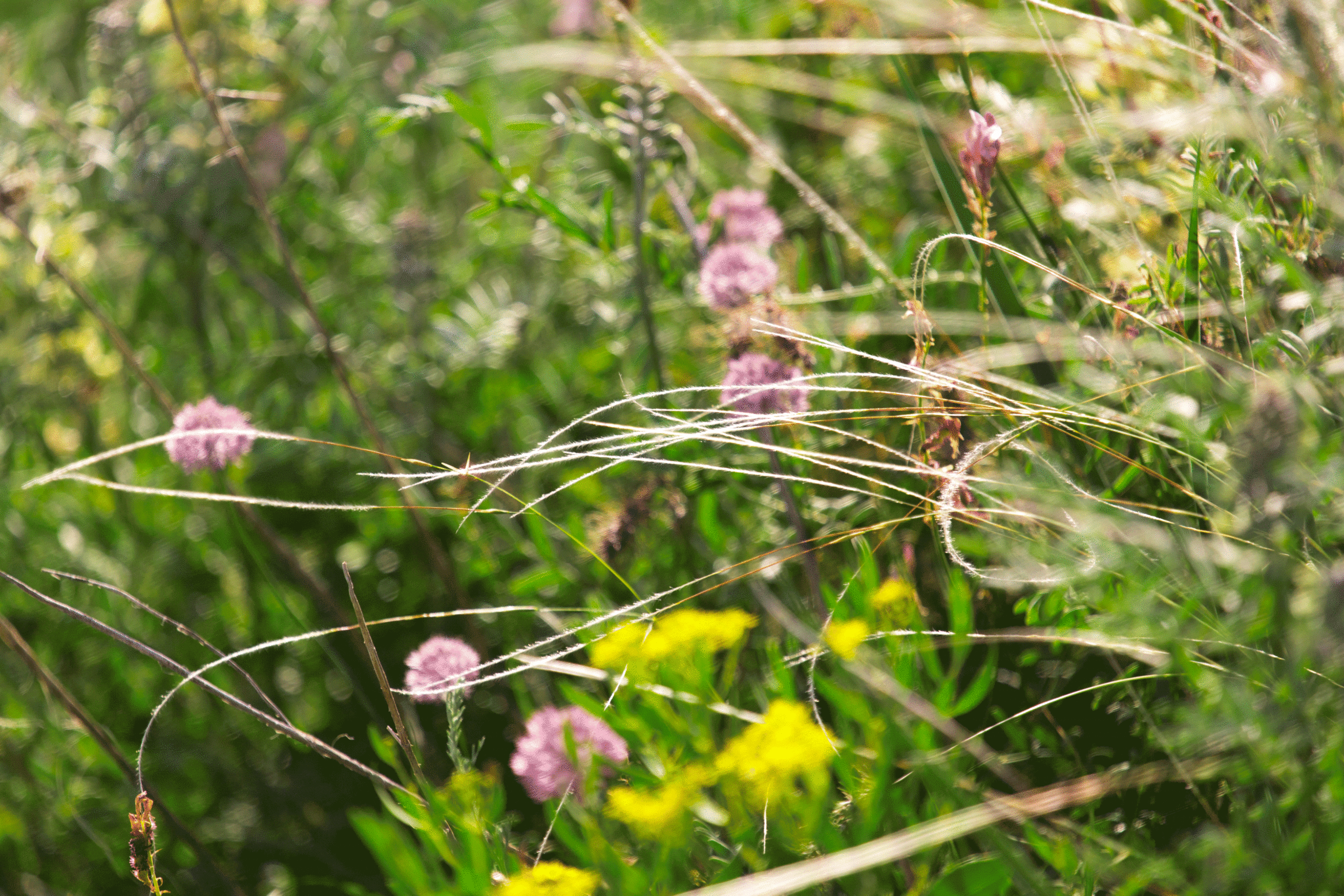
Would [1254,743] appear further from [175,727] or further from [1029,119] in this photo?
[175,727]

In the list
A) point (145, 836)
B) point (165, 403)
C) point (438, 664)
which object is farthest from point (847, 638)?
point (165, 403)

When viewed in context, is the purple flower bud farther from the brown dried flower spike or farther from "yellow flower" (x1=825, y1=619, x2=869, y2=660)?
the brown dried flower spike

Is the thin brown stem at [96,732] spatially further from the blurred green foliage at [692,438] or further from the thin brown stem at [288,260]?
the thin brown stem at [288,260]

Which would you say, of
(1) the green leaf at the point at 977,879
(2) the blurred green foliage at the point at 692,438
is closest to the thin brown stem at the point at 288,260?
(2) the blurred green foliage at the point at 692,438

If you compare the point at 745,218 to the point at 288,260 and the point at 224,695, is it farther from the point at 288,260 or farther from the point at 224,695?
the point at 224,695

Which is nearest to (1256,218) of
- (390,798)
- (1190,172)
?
(1190,172)
